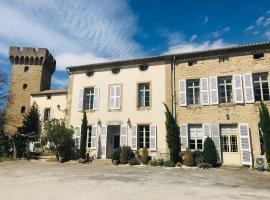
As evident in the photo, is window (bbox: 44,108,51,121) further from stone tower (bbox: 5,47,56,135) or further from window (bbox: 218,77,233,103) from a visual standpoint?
window (bbox: 218,77,233,103)

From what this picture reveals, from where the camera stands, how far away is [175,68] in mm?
16156

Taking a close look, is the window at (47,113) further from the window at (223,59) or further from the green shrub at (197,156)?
the window at (223,59)

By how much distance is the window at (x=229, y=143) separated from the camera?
13992 millimetres

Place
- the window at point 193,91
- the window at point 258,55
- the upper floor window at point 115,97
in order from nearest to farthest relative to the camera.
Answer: the window at point 258,55, the window at point 193,91, the upper floor window at point 115,97

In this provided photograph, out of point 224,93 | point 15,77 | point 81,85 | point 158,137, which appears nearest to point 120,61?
point 81,85

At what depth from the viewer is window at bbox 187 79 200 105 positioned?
1548 cm

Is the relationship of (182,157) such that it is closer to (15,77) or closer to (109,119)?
(109,119)

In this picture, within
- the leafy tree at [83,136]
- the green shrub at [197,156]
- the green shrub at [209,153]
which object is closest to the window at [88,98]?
the leafy tree at [83,136]

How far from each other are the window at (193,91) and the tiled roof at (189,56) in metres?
1.53

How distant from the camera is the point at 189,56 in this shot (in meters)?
15.8

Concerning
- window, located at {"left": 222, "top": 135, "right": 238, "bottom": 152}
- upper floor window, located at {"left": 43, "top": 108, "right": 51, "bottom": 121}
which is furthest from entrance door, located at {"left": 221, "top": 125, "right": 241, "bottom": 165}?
upper floor window, located at {"left": 43, "top": 108, "right": 51, "bottom": 121}

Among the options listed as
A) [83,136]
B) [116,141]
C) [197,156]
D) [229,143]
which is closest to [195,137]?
[197,156]

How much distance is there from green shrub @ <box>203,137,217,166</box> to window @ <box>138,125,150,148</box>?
3.80 meters

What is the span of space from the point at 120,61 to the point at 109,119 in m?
4.17
